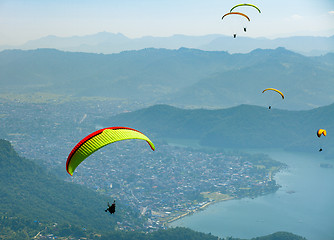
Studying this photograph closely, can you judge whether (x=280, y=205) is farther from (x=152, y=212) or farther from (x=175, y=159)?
(x=175, y=159)

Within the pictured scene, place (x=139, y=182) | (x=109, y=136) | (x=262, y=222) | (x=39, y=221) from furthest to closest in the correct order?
(x=139, y=182) → (x=262, y=222) → (x=39, y=221) → (x=109, y=136)

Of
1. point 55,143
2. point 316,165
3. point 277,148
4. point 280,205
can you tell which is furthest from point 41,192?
point 277,148

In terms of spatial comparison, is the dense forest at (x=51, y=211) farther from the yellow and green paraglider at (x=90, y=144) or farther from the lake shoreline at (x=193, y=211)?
the yellow and green paraglider at (x=90, y=144)

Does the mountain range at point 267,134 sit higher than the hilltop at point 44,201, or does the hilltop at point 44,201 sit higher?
the mountain range at point 267,134

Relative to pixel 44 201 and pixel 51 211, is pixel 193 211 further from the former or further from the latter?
pixel 44 201

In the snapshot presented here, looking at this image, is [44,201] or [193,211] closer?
[44,201]

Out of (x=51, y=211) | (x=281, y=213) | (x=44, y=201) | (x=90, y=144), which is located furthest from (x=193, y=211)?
(x=90, y=144)

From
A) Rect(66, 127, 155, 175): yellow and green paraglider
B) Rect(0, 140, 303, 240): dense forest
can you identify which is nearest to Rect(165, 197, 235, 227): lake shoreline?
Rect(0, 140, 303, 240): dense forest

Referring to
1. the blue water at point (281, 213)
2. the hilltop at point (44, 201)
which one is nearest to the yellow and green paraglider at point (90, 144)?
the hilltop at point (44, 201)
